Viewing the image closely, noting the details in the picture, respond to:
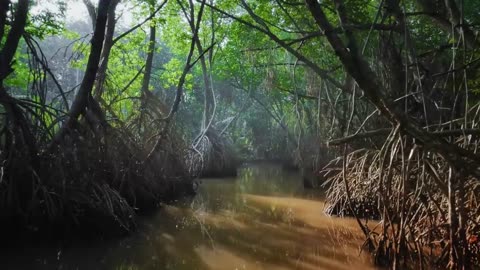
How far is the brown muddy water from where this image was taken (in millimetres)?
4242

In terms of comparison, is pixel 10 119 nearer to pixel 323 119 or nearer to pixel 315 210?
pixel 315 210

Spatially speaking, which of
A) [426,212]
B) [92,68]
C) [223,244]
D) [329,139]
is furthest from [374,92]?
[92,68]

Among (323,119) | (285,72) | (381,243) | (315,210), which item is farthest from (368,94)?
Result: (285,72)

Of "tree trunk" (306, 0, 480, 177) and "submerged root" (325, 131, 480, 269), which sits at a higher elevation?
"tree trunk" (306, 0, 480, 177)

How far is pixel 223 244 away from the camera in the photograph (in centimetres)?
505

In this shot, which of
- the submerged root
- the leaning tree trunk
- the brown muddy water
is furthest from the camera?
the leaning tree trunk

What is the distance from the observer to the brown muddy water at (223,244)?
424 cm

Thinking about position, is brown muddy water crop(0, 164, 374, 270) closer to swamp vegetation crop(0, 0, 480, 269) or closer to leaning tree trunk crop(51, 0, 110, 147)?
swamp vegetation crop(0, 0, 480, 269)

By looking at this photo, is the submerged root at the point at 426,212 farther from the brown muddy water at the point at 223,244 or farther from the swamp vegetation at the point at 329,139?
the brown muddy water at the point at 223,244

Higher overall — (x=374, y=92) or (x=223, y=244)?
(x=374, y=92)

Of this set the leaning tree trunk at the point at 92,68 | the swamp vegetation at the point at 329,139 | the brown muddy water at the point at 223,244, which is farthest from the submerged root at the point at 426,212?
the leaning tree trunk at the point at 92,68

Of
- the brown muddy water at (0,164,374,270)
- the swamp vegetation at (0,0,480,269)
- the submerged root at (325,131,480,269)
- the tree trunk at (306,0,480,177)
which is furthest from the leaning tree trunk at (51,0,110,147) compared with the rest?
the submerged root at (325,131,480,269)

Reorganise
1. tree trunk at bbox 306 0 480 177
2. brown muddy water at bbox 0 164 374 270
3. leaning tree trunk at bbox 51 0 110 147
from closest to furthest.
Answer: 1. tree trunk at bbox 306 0 480 177
2. brown muddy water at bbox 0 164 374 270
3. leaning tree trunk at bbox 51 0 110 147

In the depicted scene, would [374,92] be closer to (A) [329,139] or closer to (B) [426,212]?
(B) [426,212]
